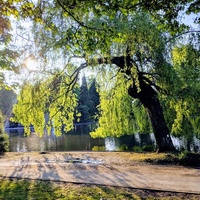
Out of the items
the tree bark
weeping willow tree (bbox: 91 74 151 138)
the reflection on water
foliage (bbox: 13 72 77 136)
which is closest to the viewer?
foliage (bbox: 13 72 77 136)

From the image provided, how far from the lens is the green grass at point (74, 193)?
430 cm

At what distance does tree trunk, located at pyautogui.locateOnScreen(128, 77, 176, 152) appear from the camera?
931 centimetres

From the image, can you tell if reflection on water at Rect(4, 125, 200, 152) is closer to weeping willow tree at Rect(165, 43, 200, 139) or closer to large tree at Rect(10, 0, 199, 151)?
weeping willow tree at Rect(165, 43, 200, 139)

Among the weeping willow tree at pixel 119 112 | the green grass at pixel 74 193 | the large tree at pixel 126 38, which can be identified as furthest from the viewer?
the weeping willow tree at pixel 119 112

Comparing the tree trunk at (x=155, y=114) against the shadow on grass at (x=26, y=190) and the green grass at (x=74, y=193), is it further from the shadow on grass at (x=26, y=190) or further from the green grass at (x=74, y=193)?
the shadow on grass at (x=26, y=190)

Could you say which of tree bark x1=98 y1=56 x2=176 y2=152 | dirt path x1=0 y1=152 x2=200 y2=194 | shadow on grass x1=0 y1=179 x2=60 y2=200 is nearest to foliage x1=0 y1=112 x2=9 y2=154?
dirt path x1=0 y1=152 x2=200 y2=194

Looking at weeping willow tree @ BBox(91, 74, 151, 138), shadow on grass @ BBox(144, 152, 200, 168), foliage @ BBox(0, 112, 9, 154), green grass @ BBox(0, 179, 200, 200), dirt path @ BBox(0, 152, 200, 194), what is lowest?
green grass @ BBox(0, 179, 200, 200)

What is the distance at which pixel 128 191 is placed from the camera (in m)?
4.66

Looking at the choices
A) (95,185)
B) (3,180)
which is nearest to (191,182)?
(95,185)

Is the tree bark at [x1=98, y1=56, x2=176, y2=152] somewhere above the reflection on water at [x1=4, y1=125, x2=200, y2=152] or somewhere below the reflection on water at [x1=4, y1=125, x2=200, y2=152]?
above

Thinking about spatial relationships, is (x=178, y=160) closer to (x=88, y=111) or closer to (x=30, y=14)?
(x=30, y=14)

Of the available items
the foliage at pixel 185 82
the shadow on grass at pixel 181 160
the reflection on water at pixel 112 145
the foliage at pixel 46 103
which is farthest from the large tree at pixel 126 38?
the reflection on water at pixel 112 145

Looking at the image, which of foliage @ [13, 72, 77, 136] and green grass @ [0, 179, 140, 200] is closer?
green grass @ [0, 179, 140, 200]

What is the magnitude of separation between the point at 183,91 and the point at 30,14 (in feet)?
19.7
